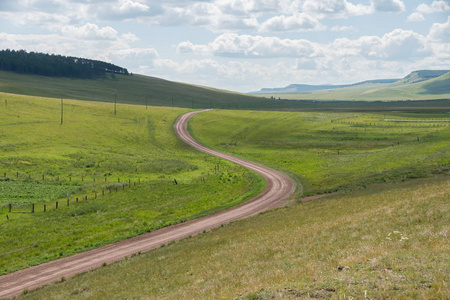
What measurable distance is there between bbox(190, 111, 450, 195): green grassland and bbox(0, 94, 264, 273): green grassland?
10816 mm

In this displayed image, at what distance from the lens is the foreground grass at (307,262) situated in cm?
1555

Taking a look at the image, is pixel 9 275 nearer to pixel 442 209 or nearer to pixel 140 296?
pixel 140 296

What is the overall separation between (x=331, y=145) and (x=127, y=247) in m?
79.8

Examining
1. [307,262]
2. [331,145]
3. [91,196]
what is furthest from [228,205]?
[331,145]

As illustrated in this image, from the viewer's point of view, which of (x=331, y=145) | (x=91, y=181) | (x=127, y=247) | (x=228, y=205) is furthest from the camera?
(x=331, y=145)

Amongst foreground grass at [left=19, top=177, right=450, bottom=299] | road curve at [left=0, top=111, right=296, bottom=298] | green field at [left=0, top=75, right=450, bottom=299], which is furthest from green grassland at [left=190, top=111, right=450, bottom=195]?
foreground grass at [left=19, top=177, right=450, bottom=299]

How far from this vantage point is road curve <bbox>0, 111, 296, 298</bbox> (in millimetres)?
31688

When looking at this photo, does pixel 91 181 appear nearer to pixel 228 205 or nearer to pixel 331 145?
pixel 228 205

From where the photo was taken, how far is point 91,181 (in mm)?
70312

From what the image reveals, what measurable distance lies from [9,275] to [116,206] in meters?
21.7

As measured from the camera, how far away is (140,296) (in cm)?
2222

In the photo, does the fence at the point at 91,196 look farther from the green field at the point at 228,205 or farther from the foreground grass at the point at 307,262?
the foreground grass at the point at 307,262

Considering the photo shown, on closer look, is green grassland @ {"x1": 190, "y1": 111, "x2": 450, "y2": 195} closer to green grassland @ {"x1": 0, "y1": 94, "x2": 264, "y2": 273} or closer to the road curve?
the road curve

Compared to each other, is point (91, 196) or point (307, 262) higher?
point (307, 262)
